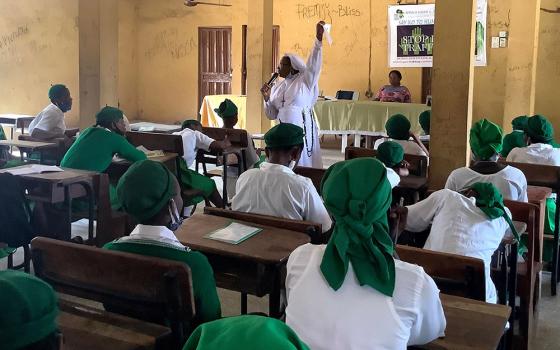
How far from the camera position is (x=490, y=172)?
401 cm

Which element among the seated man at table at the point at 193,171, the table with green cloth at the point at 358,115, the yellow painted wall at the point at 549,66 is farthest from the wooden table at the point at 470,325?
the yellow painted wall at the point at 549,66

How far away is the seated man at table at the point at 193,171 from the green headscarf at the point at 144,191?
3.23 meters

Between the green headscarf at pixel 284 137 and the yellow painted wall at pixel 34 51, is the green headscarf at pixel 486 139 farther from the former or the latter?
the yellow painted wall at pixel 34 51

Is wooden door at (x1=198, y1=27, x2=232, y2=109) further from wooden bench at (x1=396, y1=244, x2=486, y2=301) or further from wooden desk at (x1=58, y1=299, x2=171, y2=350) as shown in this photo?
wooden desk at (x1=58, y1=299, x2=171, y2=350)

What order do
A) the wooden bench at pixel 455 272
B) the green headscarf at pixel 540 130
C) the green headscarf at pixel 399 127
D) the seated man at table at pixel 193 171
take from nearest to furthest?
the wooden bench at pixel 455 272, the green headscarf at pixel 540 130, the green headscarf at pixel 399 127, the seated man at table at pixel 193 171

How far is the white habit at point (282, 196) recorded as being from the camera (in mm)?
3584

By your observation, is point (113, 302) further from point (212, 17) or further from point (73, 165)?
point (212, 17)

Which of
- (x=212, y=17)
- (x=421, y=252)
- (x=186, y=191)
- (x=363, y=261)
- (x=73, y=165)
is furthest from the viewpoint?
(x=212, y=17)

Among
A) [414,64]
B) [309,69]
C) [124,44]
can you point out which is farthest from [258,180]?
[124,44]

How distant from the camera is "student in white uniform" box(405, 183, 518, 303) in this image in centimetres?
306

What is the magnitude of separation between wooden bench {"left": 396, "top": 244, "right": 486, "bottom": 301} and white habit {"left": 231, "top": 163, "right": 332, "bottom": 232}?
111cm

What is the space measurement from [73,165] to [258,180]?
1.77m

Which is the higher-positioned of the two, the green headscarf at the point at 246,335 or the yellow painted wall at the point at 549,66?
the yellow painted wall at the point at 549,66

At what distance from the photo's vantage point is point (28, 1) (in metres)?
13.1
